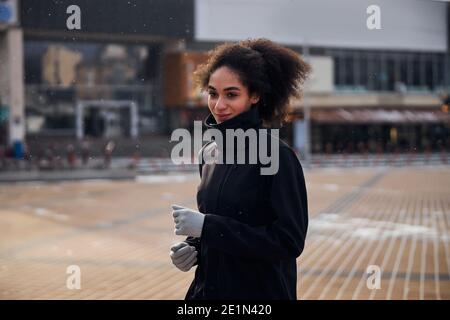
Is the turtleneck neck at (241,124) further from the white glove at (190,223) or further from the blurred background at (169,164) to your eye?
the blurred background at (169,164)

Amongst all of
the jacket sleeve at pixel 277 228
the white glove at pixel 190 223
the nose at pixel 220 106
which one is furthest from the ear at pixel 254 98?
the white glove at pixel 190 223

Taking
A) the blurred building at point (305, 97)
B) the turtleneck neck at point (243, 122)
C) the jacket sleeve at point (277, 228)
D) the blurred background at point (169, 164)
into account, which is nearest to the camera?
the jacket sleeve at point (277, 228)

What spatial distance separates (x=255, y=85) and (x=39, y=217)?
970 cm

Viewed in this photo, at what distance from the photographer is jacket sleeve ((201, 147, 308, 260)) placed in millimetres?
1882

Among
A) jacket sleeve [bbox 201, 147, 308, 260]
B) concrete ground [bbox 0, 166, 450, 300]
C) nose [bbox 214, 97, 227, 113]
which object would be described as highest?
nose [bbox 214, 97, 227, 113]

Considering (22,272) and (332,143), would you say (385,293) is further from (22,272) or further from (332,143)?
(332,143)

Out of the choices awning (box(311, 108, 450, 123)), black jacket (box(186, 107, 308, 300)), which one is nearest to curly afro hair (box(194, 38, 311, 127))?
black jacket (box(186, 107, 308, 300))

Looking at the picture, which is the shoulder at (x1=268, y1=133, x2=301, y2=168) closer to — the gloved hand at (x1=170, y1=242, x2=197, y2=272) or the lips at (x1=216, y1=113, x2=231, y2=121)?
the lips at (x1=216, y1=113, x2=231, y2=121)

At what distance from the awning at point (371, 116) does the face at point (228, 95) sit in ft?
104

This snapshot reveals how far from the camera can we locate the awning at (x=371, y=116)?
3309 centimetres

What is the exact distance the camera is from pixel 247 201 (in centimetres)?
196

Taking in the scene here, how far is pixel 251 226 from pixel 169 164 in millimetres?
23835

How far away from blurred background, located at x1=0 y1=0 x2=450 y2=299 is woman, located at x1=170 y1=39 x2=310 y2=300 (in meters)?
0.78

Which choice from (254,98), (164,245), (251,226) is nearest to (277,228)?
(251,226)
